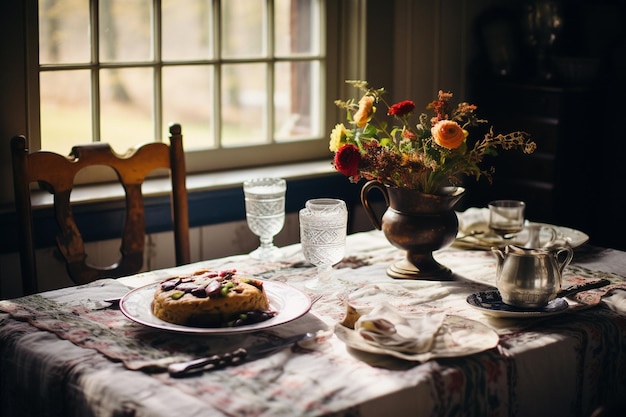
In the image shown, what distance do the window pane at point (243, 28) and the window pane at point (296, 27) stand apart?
62 mm

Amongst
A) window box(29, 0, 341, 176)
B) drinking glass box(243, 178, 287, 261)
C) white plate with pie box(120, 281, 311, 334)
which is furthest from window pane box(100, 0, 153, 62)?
white plate with pie box(120, 281, 311, 334)

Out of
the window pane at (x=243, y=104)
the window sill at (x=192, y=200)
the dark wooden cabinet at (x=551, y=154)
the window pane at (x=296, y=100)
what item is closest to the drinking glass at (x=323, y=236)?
the window sill at (x=192, y=200)

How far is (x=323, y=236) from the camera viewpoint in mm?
1881

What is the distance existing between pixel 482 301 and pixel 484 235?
52 centimetres

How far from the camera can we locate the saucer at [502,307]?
5.41 feet

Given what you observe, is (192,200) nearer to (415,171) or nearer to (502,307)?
(415,171)

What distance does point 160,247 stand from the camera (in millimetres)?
2703

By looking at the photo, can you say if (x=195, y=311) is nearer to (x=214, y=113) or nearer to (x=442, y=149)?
(x=442, y=149)

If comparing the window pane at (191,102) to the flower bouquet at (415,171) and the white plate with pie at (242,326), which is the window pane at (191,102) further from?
the white plate with pie at (242,326)

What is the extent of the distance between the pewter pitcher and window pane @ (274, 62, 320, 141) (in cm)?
160

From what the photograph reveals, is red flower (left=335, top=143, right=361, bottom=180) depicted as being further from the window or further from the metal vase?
Answer: the window

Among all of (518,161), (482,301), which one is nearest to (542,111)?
(518,161)

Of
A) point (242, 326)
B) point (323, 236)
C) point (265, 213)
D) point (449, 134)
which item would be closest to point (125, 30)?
point (265, 213)

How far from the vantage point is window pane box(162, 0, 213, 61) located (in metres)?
2.83
